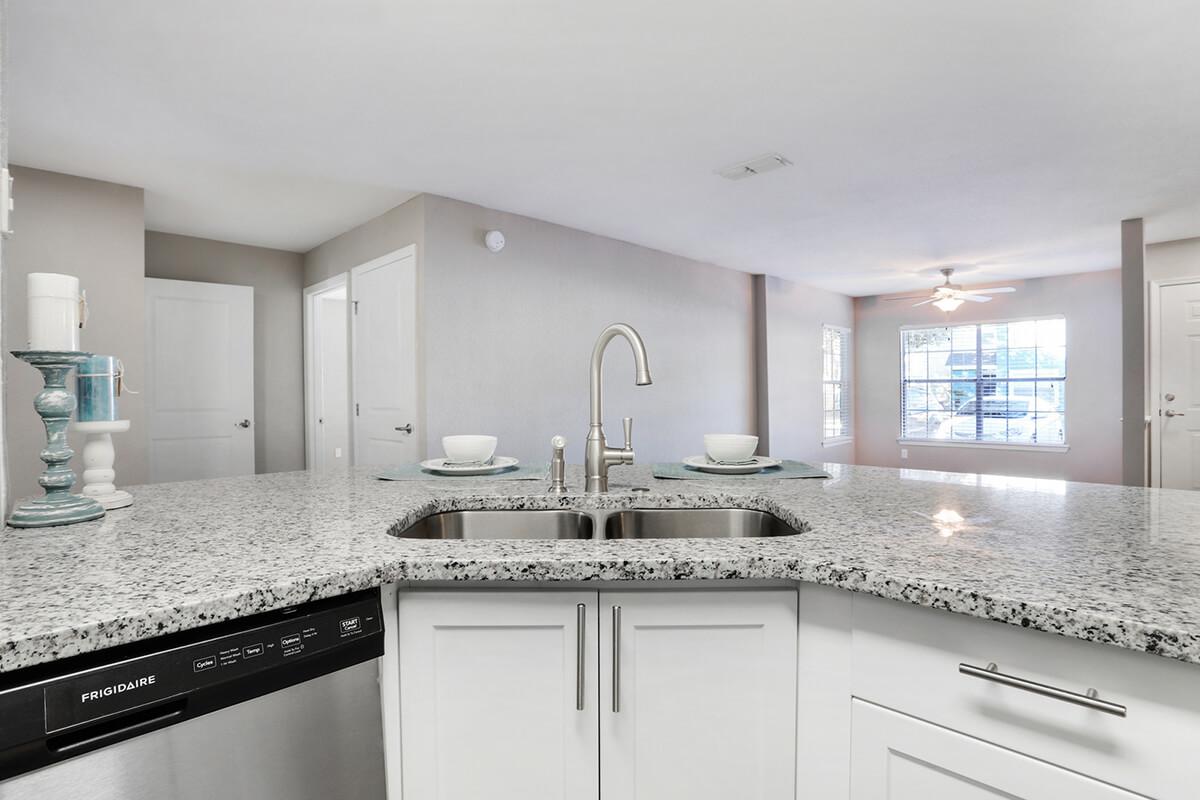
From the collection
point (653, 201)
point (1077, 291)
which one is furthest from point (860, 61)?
point (1077, 291)

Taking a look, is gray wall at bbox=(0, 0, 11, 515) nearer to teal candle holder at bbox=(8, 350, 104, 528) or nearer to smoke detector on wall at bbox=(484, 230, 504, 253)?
teal candle holder at bbox=(8, 350, 104, 528)

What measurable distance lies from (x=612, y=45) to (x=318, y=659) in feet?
6.95

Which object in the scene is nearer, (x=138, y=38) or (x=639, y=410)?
(x=138, y=38)

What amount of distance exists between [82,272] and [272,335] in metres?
1.78

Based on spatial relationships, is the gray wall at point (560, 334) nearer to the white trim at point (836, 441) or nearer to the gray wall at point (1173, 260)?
the white trim at point (836, 441)

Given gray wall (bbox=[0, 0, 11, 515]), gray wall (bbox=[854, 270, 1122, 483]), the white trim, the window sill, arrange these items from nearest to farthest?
1. gray wall (bbox=[0, 0, 11, 515])
2. gray wall (bbox=[854, 270, 1122, 483])
3. the window sill
4. the white trim

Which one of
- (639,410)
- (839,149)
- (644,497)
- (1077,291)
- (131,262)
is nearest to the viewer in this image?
(644,497)

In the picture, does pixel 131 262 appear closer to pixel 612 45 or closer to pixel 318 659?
pixel 612 45

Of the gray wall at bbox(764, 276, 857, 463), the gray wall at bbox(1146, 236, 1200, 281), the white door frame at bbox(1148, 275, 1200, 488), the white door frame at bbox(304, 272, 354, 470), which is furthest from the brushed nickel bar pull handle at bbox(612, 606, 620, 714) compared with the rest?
the gray wall at bbox(1146, 236, 1200, 281)

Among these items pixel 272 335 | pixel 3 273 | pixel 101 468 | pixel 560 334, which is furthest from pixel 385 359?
pixel 3 273

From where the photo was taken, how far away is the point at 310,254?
516cm

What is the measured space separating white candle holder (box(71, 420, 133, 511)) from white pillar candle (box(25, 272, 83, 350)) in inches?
8.9

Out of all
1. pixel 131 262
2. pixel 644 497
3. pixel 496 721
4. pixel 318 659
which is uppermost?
pixel 131 262

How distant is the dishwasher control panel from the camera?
0.66 meters
